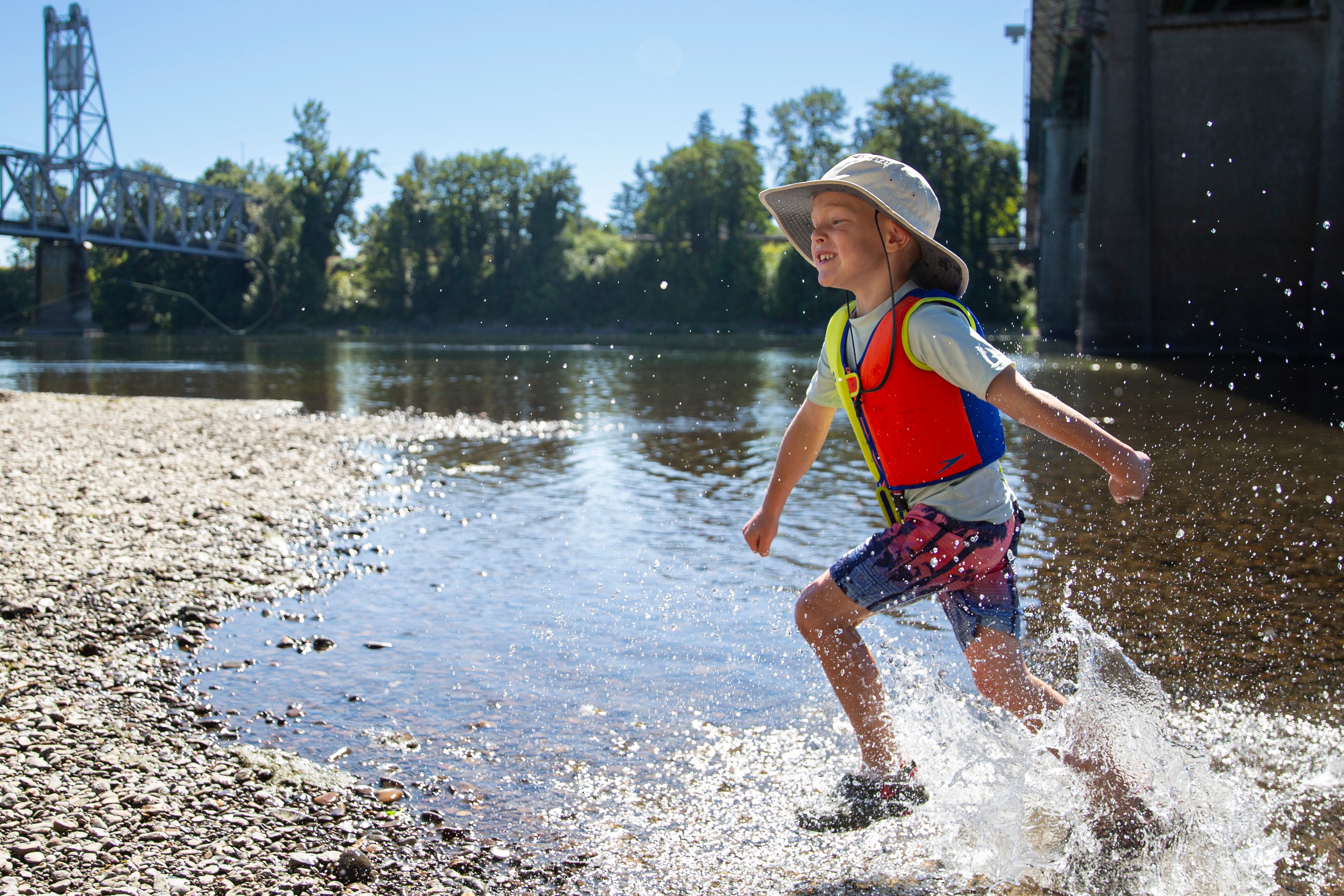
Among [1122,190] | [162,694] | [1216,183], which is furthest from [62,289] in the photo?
[162,694]

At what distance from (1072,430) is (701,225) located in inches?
2809

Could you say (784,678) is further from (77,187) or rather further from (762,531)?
(77,187)

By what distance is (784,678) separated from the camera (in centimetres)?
473

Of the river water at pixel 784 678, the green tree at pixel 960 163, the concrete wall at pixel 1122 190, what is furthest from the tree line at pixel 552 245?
the river water at pixel 784 678

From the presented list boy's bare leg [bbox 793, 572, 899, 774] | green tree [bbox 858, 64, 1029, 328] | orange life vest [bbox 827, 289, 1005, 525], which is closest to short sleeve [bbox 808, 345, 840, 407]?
orange life vest [bbox 827, 289, 1005, 525]

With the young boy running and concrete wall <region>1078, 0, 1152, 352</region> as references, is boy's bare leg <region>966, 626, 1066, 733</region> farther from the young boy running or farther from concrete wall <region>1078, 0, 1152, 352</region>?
concrete wall <region>1078, 0, 1152, 352</region>

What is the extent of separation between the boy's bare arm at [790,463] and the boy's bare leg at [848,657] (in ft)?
0.92

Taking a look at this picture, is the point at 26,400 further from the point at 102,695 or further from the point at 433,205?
the point at 433,205

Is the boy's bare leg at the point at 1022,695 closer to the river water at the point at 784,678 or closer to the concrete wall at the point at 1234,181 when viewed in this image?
the river water at the point at 784,678

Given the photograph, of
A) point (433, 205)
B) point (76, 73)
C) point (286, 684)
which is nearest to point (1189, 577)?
point (286, 684)

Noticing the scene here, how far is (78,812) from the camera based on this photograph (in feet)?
10.4

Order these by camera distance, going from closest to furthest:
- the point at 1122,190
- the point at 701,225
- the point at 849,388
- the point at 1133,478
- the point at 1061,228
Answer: the point at 1133,478, the point at 849,388, the point at 1122,190, the point at 1061,228, the point at 701,225

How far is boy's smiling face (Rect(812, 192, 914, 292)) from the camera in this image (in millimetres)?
3174

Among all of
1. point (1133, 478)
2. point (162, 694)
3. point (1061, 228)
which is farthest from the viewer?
point (1061, 228)
